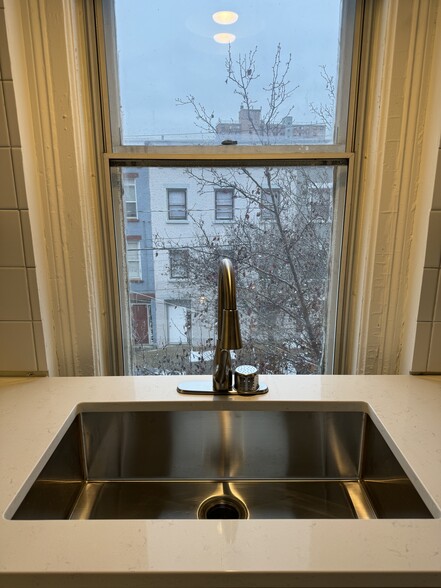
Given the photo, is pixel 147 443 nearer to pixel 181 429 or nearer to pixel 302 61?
pixel 181 429

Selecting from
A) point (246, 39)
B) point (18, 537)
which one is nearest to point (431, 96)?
point (246, 39)

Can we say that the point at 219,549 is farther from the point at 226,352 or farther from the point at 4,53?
the point at 4,53

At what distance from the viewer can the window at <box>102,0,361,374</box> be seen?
992mm

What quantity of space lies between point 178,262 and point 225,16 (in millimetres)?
628

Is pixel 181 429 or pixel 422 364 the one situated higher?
pixel 422 364

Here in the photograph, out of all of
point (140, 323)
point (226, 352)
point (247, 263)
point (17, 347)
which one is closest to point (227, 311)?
point (226, 352)

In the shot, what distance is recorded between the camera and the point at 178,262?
1130 millimetres

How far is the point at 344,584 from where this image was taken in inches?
19.0

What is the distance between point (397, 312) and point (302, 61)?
2.26 feet

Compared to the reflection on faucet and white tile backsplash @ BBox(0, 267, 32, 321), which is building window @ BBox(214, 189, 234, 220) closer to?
the reflection on faucet

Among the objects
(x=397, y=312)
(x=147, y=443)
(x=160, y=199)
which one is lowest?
(x=147, y=443)

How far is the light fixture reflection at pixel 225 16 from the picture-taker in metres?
0.98

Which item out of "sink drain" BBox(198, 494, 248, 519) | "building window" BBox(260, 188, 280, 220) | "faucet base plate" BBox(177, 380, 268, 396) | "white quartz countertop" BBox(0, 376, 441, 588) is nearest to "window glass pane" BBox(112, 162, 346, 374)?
"building window" BBox(260, 188, 280, 220)

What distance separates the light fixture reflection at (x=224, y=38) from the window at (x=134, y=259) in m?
0.55
